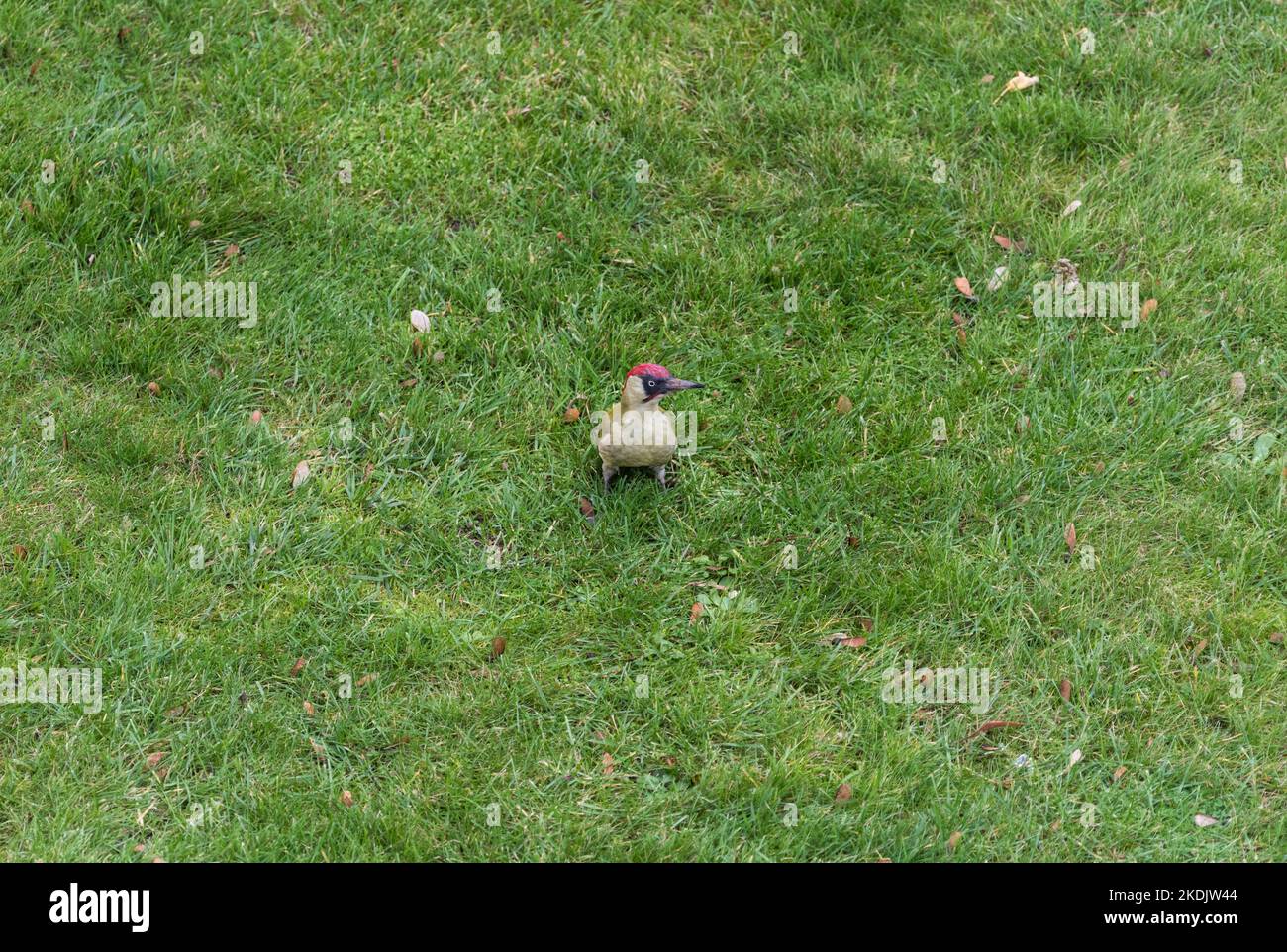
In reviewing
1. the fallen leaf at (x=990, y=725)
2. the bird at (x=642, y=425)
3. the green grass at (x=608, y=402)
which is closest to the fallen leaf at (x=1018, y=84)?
the green grass at (x=608, y=402)

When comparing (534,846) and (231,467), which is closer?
(534,846)

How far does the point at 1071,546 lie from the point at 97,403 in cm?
447

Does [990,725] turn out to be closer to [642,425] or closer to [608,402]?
[642,425]

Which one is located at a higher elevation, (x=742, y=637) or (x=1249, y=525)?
(x=1249, y=525)

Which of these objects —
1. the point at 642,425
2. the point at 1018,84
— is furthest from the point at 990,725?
the point at 1018,84

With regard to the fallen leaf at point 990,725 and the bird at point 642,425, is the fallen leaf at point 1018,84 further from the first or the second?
the fallen leaf at point 990,725

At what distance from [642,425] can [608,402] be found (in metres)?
0.72

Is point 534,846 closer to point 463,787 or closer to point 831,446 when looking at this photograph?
point 463,787

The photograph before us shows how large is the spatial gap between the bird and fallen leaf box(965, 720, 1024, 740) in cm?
171

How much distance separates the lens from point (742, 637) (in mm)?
5582

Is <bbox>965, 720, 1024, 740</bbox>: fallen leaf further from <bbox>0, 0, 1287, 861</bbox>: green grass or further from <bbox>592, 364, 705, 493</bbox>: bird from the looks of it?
<bbox>592, 364, 705, 493</bbox>: bird

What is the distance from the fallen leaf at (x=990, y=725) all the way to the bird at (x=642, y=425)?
1715mm

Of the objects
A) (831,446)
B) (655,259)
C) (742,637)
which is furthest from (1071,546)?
(655,259)

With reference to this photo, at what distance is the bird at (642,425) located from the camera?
18.4 ft
